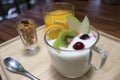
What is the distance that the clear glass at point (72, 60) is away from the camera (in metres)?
0.40

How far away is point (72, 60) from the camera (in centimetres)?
41

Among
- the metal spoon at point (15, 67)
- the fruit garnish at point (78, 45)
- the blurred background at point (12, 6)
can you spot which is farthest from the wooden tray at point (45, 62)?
the blurred background at point (12, 6)

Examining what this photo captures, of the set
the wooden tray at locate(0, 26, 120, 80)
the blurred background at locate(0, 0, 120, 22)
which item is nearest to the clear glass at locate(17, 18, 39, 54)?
the wooden tray at locate(0, 26, 120, 80)

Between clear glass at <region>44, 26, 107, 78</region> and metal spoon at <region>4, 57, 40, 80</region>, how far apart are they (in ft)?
0.29

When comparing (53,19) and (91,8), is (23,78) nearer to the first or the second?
(53,19)

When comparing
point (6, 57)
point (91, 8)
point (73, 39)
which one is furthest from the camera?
point (91, 8)

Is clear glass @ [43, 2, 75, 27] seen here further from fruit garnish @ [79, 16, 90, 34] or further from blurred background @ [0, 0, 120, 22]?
blurred background @ [0, 0, 120, 22]

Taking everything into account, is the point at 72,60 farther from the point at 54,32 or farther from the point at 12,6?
the point at 12,6

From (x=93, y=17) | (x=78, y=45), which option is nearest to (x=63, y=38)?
(x=78, y=45)

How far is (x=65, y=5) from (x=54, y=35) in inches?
9.4

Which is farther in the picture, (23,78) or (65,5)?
(65,5)

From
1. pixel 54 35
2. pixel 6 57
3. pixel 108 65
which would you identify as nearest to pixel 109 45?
pixel 108 65

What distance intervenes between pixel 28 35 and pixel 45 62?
116 mm

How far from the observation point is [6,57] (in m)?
0.55
